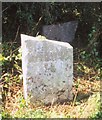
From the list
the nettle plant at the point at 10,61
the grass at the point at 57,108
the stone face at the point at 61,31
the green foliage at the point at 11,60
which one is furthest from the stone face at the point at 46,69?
the stone face at the point at 61,31

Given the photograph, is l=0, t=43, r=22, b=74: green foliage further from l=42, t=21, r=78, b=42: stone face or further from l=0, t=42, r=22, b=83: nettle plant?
l=42, t=21, r=78, b=42: stone face

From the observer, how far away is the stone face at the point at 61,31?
22.0 ft

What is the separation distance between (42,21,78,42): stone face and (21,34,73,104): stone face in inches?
77.2

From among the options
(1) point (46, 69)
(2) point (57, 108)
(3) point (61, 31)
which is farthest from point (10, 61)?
(3) point (61, 31)

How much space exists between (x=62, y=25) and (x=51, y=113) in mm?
2776

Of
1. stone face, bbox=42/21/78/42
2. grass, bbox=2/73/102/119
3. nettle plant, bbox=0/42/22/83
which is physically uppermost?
stone face, bbox=42/21/78/42

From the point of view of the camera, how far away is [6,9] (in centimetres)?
656

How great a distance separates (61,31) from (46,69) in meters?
2.23

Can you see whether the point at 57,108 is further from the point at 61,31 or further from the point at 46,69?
the point at 61,31

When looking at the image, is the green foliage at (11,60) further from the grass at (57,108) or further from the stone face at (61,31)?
the stone face at (61,31)

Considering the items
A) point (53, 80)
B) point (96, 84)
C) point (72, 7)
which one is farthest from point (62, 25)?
point (53, 80)

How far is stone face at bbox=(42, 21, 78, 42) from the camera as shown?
6.70 meters

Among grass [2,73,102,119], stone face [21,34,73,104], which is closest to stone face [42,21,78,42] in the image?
grass [2,73,102,119]

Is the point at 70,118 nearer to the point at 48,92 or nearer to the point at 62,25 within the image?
the point at 48,92
